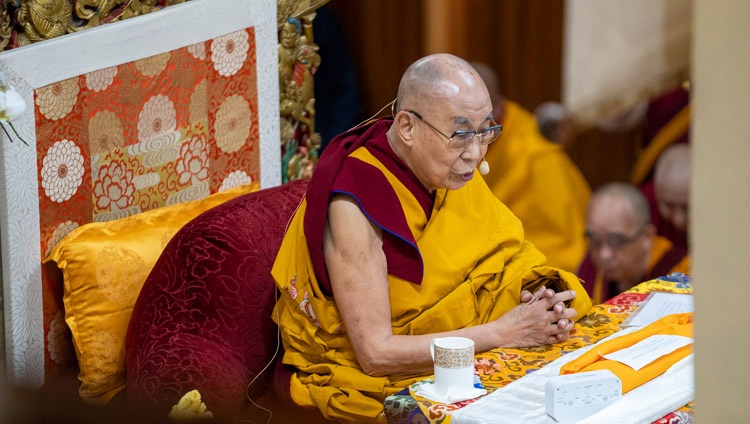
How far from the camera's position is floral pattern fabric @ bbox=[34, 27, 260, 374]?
2896 millimetres

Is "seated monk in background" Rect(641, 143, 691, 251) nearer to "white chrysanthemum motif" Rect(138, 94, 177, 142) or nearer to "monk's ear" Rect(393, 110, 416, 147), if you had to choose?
"monk's ear" Rect(393, 110, 416, 147)

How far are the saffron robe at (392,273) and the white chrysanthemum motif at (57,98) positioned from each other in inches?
29.3

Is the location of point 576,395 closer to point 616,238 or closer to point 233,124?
point 616,238

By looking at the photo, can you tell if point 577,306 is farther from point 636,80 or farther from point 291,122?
point 636,80

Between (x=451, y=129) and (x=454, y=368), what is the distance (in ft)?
2.16

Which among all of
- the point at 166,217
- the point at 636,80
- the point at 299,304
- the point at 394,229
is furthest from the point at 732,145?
the point at 166,217

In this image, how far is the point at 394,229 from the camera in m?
2.48

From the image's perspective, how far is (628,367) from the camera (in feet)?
6.98

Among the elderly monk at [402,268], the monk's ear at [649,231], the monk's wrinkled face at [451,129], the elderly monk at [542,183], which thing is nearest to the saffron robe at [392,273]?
the elderly monk at [402,268]

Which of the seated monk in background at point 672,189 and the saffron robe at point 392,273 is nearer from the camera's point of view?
the seated monk in background at point 672,189

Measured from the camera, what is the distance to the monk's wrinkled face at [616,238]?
0.79 metres

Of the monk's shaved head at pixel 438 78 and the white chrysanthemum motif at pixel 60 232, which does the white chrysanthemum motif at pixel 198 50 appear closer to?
the white chrysanthemum motif at pixel 60 232

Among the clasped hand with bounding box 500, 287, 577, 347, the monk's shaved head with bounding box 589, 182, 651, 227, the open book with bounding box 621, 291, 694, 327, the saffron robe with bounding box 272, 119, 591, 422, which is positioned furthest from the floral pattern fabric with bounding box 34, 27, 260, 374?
the monk's shaved head with bounding box 589, 182, 651, 227

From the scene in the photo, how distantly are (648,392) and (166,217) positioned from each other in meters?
1.60
